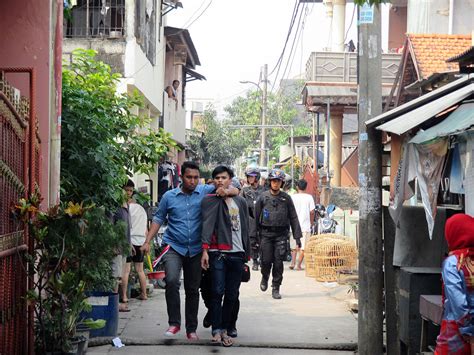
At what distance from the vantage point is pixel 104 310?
8.23 meters

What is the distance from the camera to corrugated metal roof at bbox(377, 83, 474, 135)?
6.25 m

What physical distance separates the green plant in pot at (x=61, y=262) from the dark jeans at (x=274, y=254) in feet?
17.6

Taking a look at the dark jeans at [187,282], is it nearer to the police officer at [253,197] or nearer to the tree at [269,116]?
the police officer at [253,197]

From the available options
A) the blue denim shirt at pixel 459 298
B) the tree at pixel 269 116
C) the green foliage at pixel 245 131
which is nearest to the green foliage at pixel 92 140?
the blue denim shirt at pixel 459 298

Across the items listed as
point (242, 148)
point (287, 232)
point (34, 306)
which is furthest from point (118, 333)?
point (242, 148)

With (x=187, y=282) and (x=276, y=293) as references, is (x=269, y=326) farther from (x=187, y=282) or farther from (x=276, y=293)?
(x=276, y=293)

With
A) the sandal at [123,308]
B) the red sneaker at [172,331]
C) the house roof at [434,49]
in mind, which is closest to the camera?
the red sneaker at [172,331]

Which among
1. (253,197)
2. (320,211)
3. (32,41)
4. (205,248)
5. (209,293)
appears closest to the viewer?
(205,248)

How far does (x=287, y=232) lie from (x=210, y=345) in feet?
13.7

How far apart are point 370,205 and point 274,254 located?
15.2ft

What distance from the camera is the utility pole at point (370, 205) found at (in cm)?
755

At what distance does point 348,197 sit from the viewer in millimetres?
21469

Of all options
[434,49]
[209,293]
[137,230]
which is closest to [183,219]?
[209,293]

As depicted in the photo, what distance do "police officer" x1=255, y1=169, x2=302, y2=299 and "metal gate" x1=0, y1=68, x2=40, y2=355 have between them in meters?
5.63
